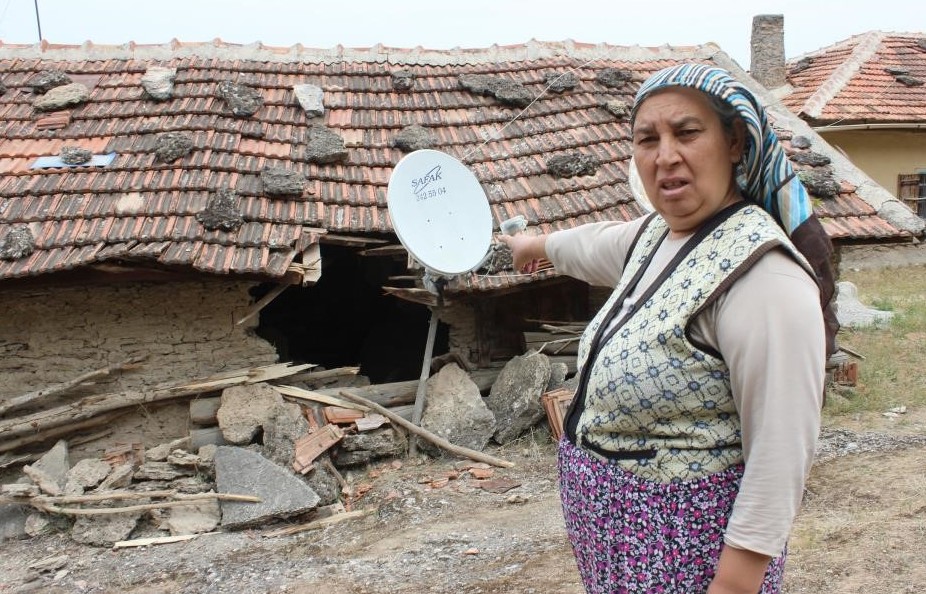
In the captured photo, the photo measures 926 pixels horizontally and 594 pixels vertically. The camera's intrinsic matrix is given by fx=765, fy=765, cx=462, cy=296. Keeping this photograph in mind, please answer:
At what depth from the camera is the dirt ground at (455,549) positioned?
4566mm

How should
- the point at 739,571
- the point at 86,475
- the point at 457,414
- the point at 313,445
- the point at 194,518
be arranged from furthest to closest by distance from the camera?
1. the point at 457,414
2. the point at 313,445
3. the point at 86,475
4. the point at 194,518
5. the point at 739,571

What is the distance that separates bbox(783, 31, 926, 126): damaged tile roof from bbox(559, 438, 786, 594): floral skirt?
1362cm

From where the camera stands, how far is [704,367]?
1.48 m

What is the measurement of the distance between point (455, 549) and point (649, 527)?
12.2ft

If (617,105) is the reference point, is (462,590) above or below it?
below

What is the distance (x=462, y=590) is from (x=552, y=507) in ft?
4.28

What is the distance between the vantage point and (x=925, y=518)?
514cm

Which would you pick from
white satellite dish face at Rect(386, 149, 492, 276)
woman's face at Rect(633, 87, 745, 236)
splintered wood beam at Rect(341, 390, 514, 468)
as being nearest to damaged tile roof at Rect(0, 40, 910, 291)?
white satellite dish face at Rect(386, 149, 492, 276)

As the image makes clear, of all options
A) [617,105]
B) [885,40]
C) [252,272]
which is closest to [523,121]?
[617,105]

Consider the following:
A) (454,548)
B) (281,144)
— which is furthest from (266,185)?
(454,548)

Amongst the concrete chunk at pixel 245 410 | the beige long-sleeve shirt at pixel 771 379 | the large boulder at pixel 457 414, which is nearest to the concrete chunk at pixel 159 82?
the concrete chunk at pixel 245 410

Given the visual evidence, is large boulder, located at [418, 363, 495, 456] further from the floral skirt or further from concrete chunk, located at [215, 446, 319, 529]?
the floral skirt

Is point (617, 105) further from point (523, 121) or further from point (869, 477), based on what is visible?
point (869, 477)

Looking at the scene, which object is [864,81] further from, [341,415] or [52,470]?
[52,470]
